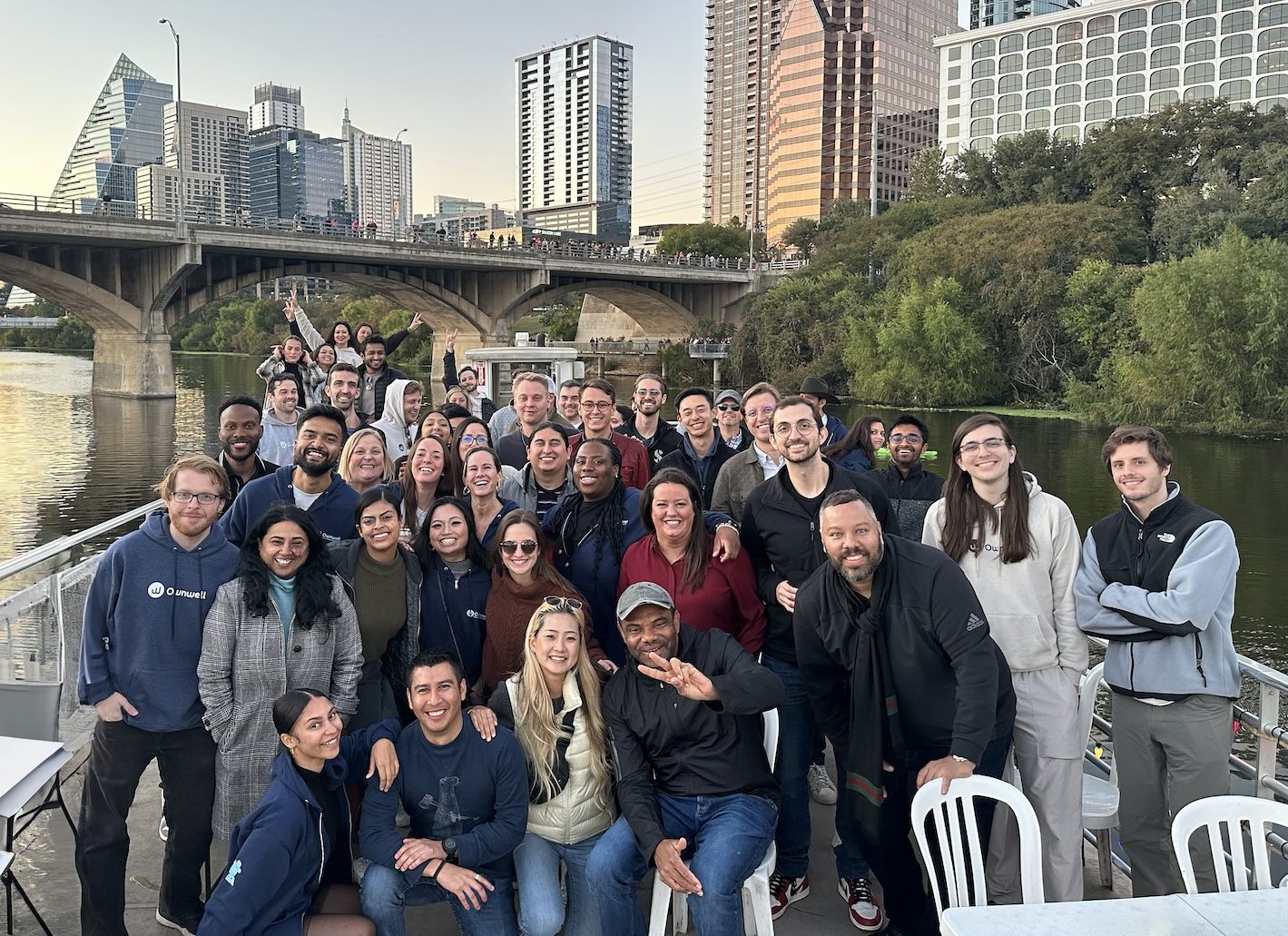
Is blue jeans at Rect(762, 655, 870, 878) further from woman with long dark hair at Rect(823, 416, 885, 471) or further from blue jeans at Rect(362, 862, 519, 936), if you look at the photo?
woman with long dark hair at Rect(823, 416, 885, 471)

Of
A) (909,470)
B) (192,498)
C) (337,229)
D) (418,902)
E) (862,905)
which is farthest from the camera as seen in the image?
(337,229)

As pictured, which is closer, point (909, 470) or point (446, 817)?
point (446, 817)

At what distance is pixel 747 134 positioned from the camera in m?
146

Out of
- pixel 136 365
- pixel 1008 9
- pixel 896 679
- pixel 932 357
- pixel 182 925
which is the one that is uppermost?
pixel 1008 9

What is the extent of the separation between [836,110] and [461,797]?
117m

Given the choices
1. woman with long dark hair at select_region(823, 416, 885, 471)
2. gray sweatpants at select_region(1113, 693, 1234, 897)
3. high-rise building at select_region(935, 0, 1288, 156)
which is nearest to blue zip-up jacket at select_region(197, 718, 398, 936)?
gray sweatpants at select_region(1113, 693, 1234, 897)

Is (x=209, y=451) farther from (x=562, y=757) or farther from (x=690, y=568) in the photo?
(x=562, y=757)

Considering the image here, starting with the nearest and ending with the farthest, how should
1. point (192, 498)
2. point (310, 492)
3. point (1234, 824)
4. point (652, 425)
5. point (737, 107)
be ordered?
point (1234, 824)
point (192, 498)
point (310, 492)
point (652, 425)
point (737, 107)

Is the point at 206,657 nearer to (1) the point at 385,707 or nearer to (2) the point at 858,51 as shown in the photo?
(1) the point at 385,707

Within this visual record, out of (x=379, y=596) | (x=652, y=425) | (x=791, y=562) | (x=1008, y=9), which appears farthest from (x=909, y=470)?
(x=1008, y=9)

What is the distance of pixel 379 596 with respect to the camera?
3551 mm

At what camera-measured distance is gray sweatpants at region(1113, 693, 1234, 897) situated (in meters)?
3.17

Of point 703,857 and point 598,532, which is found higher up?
point 598,532

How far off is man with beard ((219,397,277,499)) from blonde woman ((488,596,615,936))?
2149mm
